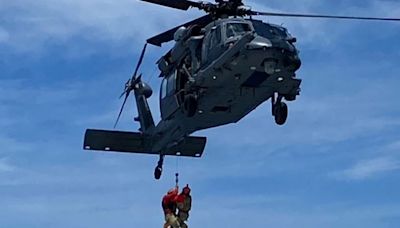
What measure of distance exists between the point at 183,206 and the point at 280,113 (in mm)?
3810

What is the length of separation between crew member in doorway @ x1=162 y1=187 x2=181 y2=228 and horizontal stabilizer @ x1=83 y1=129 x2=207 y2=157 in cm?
479

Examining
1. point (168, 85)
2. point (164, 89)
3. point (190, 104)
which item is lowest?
point (190, 104)

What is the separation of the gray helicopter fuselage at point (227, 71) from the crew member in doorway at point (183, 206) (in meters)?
2.38

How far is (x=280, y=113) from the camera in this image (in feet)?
92.0

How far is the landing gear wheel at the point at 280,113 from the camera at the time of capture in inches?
1103

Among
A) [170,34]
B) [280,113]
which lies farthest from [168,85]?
[280,113]

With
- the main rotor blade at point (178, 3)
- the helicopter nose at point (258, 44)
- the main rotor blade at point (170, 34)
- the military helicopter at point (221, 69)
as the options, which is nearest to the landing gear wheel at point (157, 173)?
the military helicopter at point (221, 69)

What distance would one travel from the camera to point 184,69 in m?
29.3

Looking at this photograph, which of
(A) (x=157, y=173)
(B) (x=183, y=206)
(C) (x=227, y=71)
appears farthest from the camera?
(A) (x=157, y=173)

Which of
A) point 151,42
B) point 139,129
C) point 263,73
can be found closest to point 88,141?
point 139,129

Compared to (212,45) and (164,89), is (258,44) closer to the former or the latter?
(212,45)

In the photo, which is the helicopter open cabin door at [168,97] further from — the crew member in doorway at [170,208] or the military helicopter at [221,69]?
the crew member in doorway at [170,208]

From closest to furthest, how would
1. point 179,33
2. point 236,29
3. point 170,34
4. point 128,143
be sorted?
point 236,29 < point 179,33 < point 170,34 < point 128,143

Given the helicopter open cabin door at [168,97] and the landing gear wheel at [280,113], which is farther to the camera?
the helicopter open cabin door at [168,97]
